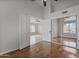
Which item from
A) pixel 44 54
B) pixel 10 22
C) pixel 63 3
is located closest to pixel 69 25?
pixel 63 3

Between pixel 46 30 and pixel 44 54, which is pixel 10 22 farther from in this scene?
pixel 46 30

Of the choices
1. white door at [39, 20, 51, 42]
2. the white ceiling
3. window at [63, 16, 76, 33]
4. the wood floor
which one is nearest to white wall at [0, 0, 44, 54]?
the wood floor

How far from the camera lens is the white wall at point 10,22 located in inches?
136

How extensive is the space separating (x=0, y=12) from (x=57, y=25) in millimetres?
7875

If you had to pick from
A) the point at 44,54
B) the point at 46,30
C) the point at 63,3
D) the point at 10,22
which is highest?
the point at 63,3

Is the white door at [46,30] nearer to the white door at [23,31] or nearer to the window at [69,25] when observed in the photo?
the white door at [23,31]

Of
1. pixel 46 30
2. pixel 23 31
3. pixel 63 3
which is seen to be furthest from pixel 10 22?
pixel 63 3

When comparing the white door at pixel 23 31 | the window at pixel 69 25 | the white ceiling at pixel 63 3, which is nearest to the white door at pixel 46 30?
the white ceiling at pixel 63 3

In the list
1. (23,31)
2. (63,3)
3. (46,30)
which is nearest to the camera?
(23,31)

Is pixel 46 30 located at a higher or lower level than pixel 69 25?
lower

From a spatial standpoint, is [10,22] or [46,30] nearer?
[10,22]

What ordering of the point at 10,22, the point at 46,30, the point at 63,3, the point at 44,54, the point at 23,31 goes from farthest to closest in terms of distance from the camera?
the point at 46,30, the point at 63,3, the point at 23,31, the point at 10,22, the point at 44,54

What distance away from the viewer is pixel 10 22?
3.79 metres

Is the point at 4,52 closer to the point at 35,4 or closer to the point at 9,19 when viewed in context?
the point at 9,19
